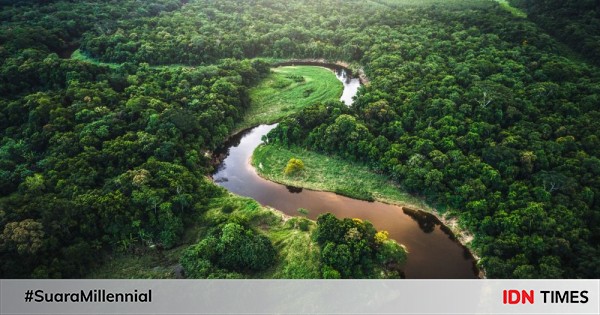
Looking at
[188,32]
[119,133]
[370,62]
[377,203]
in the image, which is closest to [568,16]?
[370,62]

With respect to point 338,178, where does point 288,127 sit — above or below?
above

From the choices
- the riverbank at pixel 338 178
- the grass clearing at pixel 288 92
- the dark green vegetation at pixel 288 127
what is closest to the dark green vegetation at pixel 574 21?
the dark green vegetation at pixel 288 127

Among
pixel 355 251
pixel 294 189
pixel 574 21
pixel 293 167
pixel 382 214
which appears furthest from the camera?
pixel 574 21

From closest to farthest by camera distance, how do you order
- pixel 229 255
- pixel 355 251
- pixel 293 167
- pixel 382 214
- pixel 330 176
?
pixel 355 251 < pixel 229 255 < pixel 382 214 < pixel 330 176 < pixel 293 167

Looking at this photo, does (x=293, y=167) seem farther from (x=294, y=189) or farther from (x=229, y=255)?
(x=229, y=255)

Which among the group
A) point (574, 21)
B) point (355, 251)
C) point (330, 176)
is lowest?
point (330, 176)

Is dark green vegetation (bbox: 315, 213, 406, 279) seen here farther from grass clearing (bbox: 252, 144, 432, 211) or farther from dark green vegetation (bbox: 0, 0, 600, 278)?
grass clearing (bbox: 252, 144, 432, 211)

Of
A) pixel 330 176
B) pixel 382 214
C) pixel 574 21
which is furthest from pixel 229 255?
pixel 574 21

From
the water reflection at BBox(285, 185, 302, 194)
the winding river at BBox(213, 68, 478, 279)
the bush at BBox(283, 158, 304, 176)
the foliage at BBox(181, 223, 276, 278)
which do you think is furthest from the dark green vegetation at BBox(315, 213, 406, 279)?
the bush at BBox(283, 158, 304, 176)
